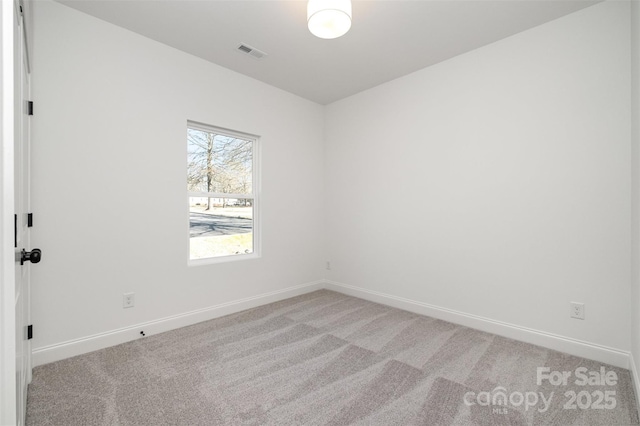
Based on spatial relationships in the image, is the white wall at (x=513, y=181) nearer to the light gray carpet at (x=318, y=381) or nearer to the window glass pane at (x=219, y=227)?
the light gray carpet at (x=318, y=381)

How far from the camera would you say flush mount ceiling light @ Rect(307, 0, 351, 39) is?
196 centimetres

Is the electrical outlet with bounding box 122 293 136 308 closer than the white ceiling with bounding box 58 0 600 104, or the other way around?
the white ceiling with bounding box 58 0 600 104

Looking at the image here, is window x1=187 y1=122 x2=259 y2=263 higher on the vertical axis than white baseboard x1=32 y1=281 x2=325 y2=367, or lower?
higher

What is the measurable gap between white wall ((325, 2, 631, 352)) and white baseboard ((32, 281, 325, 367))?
140 centimetres

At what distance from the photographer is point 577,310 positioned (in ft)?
7.83

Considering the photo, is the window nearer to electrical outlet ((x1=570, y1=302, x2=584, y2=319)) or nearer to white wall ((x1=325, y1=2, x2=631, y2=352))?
white wall ((x1=325, y1=2, x2=631, y2=352))

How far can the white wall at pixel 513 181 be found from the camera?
7.41ft

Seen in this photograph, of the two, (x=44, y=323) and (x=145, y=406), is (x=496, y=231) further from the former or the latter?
(x=44, y=323)

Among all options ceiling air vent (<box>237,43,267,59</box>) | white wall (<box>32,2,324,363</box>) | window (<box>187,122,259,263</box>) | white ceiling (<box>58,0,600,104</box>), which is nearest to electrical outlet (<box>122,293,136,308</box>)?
white wall (<box>32,2,324,363</box>)

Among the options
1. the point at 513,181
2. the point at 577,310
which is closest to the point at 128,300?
the point at 513,181

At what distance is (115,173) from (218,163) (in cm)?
106

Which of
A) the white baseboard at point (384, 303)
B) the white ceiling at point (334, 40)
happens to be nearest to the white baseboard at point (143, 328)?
the white baseboard at point (384, 303)

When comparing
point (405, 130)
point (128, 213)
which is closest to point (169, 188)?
point (128, 213)

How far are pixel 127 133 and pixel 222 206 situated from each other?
117cm
